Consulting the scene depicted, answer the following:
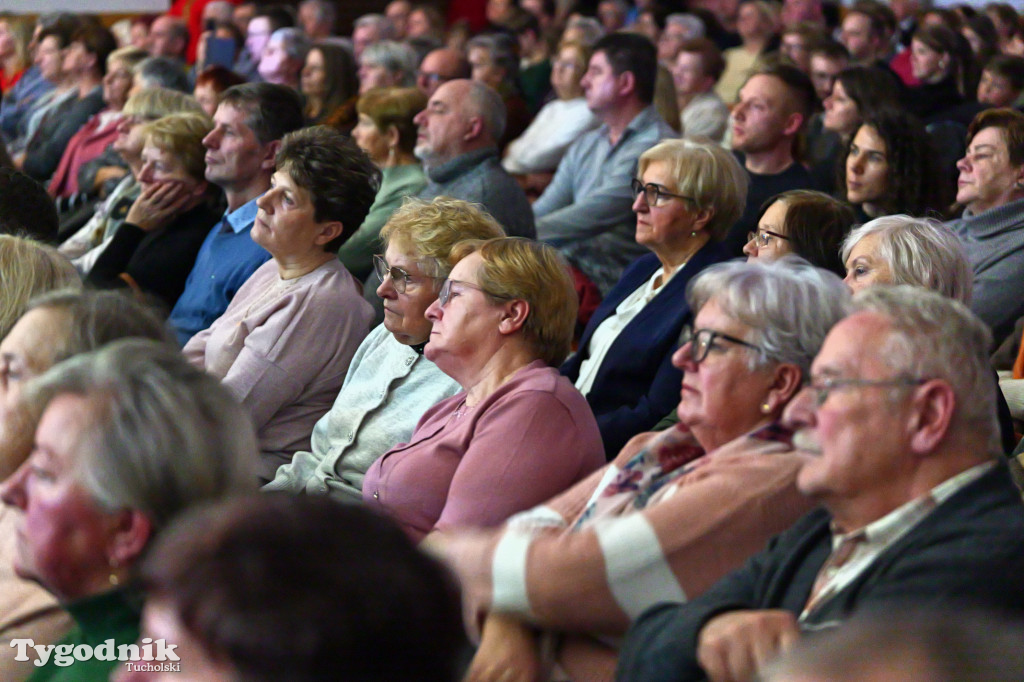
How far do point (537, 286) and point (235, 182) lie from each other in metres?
1.77

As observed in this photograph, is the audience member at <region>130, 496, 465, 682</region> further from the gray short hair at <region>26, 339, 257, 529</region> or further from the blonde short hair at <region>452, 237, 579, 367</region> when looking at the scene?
the blonde short hair at <region>452, 237, 579, 367</region>

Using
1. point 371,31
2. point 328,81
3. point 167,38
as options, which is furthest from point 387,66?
point 167,38

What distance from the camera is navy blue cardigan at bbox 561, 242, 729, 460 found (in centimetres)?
301

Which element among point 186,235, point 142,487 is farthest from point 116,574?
point 186,235

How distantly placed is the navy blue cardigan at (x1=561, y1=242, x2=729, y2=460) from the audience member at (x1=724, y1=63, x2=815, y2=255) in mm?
1288

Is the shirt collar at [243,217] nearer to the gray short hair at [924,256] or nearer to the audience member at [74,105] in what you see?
the gray short hair at [924,256]

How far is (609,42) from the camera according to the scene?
5457mm

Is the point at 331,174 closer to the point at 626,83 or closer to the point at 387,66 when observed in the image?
the point at 626,83

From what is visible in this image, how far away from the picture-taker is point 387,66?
6.45 metres

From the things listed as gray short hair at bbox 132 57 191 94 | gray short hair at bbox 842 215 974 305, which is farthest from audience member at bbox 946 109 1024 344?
gray short hair at bbox 132 57 191 94

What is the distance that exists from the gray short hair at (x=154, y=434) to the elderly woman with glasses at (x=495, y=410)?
2.24 ft

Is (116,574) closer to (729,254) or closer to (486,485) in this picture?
(486,485)

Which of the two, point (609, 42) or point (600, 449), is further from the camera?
point (609, 42)

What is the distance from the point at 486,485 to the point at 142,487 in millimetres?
825
